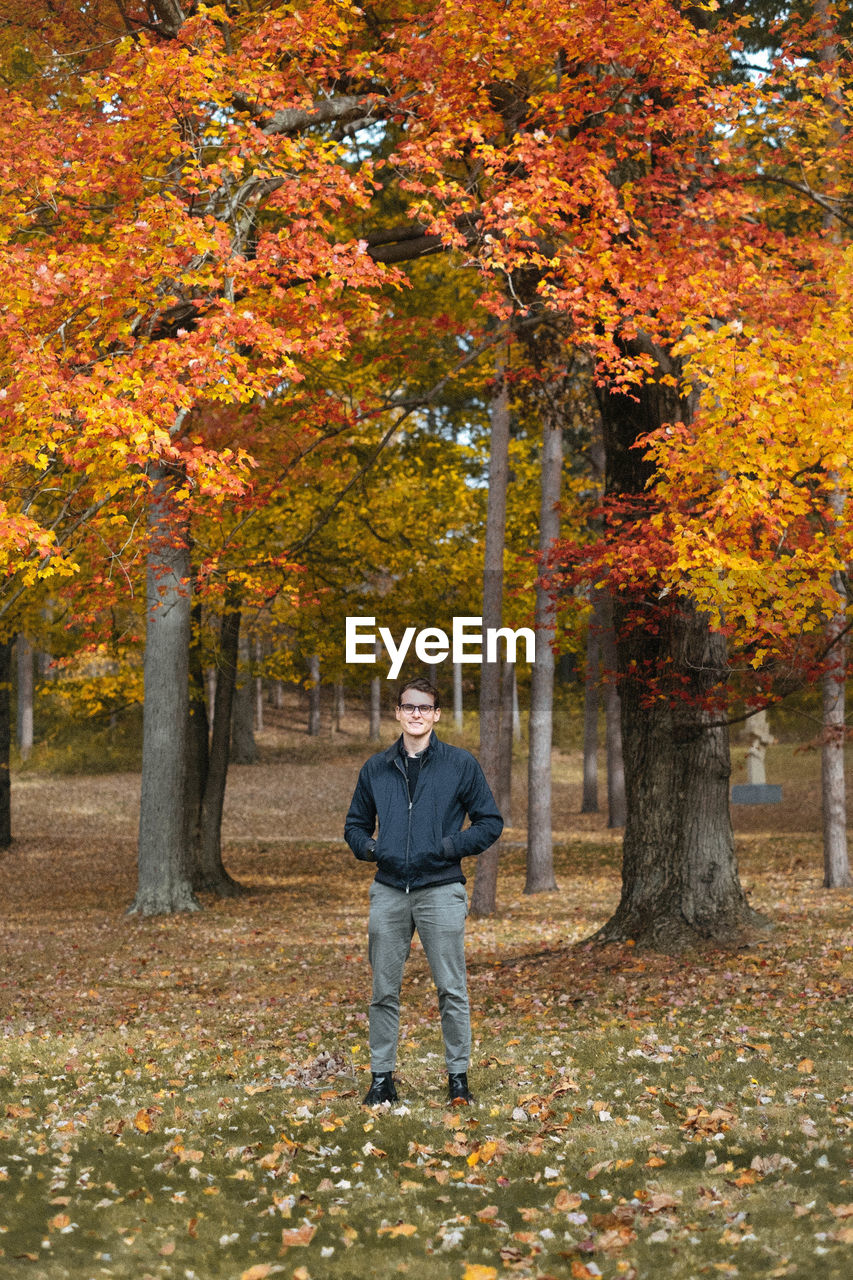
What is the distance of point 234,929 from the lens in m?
14.4

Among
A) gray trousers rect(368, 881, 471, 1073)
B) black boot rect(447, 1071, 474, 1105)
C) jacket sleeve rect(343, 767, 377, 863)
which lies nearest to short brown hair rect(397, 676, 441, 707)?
jacket sleeve rect(343, 767, 377, 863)

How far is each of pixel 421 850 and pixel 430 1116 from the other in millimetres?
1321

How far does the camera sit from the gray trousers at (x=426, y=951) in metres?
5.79

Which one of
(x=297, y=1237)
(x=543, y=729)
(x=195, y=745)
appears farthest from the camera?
(x=195, y=745)

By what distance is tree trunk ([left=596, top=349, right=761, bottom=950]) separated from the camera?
33.6 ft

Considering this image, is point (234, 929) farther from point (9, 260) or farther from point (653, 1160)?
point (653, 1160)

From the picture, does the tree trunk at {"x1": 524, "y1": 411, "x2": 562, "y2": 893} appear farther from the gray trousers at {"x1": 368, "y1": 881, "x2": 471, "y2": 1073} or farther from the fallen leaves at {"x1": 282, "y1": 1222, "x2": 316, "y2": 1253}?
the fallen leaves at {"x1": 282, "y1": 1222, "x2": 316, "y2": 1253}

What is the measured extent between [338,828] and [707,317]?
21.8 metres

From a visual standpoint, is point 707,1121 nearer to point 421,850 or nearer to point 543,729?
point 421,850

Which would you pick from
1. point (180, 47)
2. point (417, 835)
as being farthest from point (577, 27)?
point (417, 835)

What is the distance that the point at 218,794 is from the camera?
18.5 metres

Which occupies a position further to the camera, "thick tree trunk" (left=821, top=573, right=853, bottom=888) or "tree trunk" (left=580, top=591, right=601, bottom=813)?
"tree trunk" (left=580, top=591, right=601, bottom=813)

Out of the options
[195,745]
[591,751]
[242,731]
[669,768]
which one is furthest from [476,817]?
[242,731]

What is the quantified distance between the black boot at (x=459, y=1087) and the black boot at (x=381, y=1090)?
297 mm
